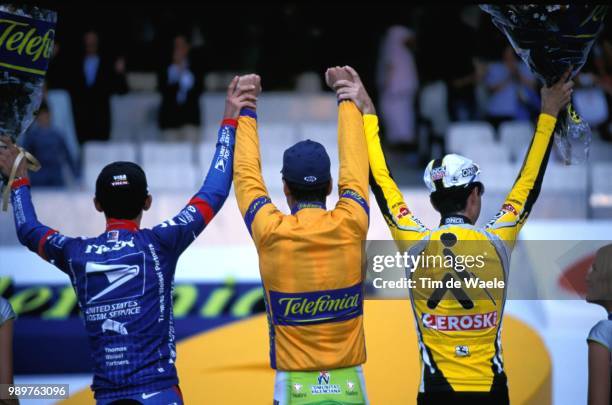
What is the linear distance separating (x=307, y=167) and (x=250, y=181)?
0.29 metres

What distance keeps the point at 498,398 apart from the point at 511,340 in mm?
2384

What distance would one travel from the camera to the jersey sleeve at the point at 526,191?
439 centimetres

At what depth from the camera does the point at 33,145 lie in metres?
10.9

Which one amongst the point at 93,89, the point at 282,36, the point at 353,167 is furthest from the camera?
the point at 282,36

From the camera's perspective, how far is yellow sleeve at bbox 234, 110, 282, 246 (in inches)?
164

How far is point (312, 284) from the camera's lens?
4.10m

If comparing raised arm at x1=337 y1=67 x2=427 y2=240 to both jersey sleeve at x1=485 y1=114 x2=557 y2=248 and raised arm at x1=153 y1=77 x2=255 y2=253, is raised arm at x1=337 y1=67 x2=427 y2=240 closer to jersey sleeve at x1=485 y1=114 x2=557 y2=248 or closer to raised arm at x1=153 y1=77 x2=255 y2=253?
jersey sleeve at x1=485 y1=114 x2=557 y2=248

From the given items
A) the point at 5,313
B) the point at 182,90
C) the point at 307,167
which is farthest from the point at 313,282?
the point at 182,90

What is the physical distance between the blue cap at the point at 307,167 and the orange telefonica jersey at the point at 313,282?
0.12 meters

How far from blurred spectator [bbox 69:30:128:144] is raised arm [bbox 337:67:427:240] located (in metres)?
7.87

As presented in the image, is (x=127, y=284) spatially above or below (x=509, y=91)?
below

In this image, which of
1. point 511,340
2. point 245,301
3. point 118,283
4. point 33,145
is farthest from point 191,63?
point 118,283

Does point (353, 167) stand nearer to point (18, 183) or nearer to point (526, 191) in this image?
point (526, 191)

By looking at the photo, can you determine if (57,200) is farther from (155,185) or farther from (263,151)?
(263,151)
